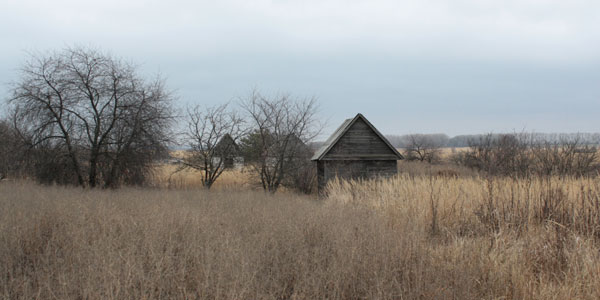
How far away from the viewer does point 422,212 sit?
8.35m

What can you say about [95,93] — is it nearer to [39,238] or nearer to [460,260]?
[39,238]

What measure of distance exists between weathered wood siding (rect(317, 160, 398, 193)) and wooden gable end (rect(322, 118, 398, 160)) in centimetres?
40

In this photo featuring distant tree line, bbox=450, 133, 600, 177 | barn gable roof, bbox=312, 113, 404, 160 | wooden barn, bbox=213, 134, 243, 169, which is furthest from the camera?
wooden barn, bbox=213, 134, 243, 169

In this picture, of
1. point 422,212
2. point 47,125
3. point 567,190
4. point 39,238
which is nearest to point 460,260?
point 422,212

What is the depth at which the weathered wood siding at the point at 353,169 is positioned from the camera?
2261 centimetres

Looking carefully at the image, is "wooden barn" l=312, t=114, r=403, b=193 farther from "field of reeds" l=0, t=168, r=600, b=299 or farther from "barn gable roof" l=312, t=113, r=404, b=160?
"field of reeds" l=0, t=168, r=600, b=299

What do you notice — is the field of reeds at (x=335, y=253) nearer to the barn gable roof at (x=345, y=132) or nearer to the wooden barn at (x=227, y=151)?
the barn gable roof at (x=345, y=132)

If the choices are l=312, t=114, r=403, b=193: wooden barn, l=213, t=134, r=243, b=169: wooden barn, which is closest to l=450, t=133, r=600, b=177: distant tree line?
l=312, t=114, r=403, b=193: wooden barn

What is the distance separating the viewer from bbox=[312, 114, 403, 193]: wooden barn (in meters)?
22.7

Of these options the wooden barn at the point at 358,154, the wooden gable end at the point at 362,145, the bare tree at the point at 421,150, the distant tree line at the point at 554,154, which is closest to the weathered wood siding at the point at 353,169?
the wooden barn at the point at 358,154

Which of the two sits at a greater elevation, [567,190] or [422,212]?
[567,190]

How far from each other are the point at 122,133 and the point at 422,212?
1704cm

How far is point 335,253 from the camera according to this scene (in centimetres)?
571

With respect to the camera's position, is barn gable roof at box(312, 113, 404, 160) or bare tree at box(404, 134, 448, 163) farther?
bare tree at box(404, 134, 448, 163)
